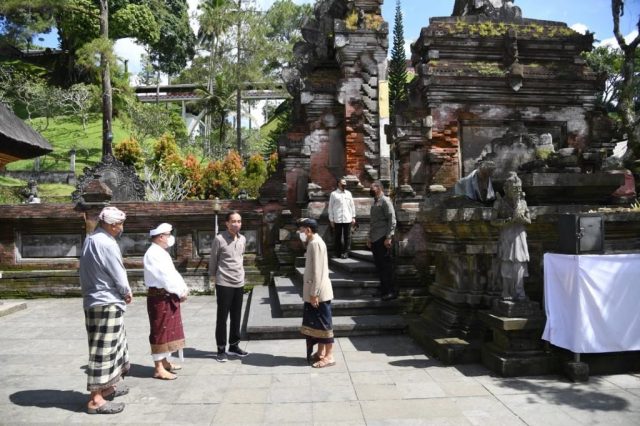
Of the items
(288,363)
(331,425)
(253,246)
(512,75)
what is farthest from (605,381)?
(253,246)

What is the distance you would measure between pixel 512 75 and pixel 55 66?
153ft

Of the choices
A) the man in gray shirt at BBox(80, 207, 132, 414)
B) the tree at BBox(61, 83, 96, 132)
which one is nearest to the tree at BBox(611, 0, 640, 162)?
the man in gray shirt at BBox(80, 207, 132, 414)

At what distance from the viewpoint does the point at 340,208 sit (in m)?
10.4

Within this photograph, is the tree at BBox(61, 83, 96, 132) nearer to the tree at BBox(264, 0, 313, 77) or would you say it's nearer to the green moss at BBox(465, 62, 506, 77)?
the tree at BBox(264, 0, 313, 77)

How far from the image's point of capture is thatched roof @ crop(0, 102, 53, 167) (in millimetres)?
6418

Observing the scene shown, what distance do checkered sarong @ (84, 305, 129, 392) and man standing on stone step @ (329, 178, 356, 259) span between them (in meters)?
6.23

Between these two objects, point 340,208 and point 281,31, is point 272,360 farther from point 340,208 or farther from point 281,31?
point 281,31

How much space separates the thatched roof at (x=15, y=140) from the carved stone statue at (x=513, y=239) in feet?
20.6

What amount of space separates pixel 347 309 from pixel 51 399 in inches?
171

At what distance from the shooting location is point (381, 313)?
25.8 feet

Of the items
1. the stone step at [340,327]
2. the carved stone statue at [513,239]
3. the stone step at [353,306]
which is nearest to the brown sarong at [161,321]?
the stone step at [340,327]

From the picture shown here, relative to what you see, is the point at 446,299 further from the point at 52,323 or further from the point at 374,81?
the point at 374,81

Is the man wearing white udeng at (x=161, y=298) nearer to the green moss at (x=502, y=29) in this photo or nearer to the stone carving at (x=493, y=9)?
the green moss at (x=502, y=29)

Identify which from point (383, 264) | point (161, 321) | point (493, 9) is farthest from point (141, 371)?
point (493, 9)
